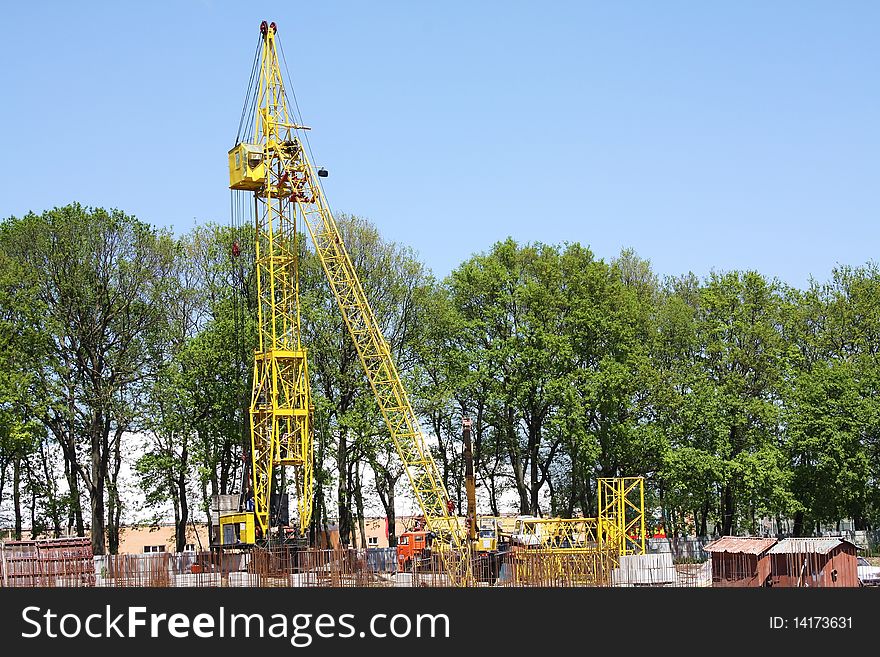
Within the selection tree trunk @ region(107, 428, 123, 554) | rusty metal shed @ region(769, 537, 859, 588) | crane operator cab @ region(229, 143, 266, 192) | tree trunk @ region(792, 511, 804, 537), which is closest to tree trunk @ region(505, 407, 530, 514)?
tree trunk @ region(792, 511, 804, 537)

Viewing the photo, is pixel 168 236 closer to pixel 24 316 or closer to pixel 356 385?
pixel 24 316

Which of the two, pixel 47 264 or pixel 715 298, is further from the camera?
pixel 715 298

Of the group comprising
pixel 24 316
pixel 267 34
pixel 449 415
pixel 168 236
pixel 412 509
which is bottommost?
pixel 412 509

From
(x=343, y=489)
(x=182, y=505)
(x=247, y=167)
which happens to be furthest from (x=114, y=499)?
(x=247, y=167)

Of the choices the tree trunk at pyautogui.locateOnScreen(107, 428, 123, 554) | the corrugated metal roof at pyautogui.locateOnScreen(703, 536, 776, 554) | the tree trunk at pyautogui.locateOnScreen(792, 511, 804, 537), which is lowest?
the tree trunk at pyautogui.locateOnScreen(792, 511, 804, 537)

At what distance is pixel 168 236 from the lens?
217ft

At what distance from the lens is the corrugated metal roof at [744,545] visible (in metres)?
39.7

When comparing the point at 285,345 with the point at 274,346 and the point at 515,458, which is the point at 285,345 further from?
the point at 515,458

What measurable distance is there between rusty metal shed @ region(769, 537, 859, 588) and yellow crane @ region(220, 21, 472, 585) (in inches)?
803

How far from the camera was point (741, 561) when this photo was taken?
4088cm

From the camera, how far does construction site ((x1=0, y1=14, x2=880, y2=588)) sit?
143 feet

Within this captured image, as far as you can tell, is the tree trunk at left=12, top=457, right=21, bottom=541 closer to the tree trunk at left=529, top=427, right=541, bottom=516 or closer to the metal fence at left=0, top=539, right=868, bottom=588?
the metal fence at left=0, top=539, right=868, bottom=588
